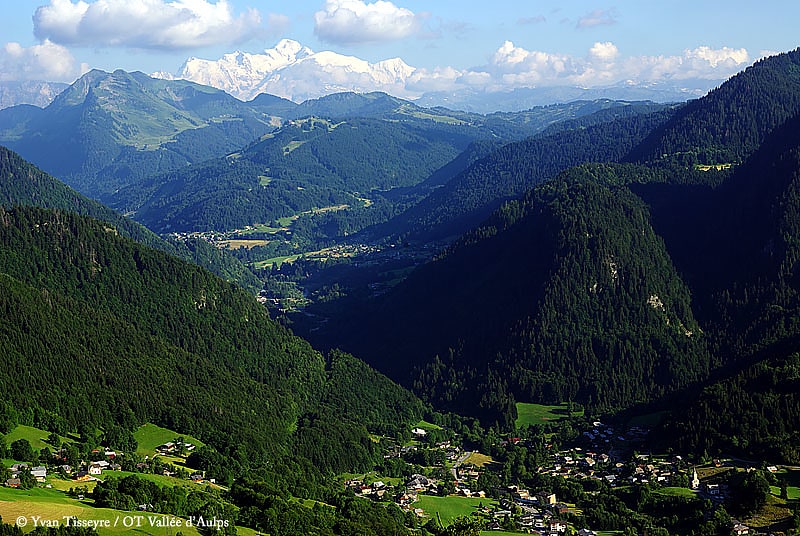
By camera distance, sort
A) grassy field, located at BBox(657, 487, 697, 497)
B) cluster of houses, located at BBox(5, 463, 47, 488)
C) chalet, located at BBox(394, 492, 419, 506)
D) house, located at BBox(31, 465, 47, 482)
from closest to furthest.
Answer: cluster of houses, located at BBox(5, 463, 47, 488) → house, located at BBox(31, 465, 47, 482) → grassy field, located at BBox(657, 487, 697, 497) → chalet, located at BBox(394, 492, 419, 506)

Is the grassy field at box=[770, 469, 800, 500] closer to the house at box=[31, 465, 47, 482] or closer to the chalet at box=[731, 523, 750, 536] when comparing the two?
the chalet at box=[731, 523, 750, 536]

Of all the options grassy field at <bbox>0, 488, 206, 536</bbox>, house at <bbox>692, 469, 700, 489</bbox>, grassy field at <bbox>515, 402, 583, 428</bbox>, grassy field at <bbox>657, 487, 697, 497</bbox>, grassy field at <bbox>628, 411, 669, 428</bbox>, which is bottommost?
grassy field at <bbox>515, 402, 583, 428</bbox>

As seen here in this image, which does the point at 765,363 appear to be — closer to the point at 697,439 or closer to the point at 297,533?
the point at 697,439

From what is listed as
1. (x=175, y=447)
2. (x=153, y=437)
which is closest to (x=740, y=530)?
(x=175, y=447)

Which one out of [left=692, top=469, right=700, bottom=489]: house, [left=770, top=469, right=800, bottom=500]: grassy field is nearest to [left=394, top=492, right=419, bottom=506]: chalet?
[left=692, top=469, right=700, bottom=489]: house

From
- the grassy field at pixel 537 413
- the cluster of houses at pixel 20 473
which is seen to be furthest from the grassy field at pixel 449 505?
the cluster of houses at pixel 20 473

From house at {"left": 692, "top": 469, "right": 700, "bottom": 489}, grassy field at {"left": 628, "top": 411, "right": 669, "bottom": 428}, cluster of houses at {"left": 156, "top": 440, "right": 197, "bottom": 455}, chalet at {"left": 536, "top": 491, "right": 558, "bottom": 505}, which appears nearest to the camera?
house at {"left": 692, "top": 469, "right": 700, "bottom": 489}

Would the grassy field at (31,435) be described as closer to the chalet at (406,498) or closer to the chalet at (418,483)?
the chalet at (406,498)
